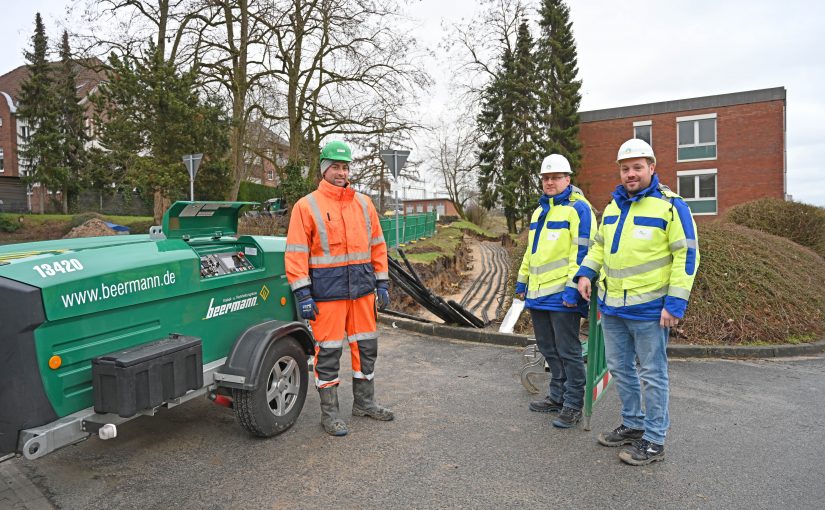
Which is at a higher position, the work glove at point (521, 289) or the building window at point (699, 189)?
the building window at point (699, 189)

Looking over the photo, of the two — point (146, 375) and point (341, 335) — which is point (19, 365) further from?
point (341, 335)

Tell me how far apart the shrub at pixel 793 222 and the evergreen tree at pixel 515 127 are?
23.4m

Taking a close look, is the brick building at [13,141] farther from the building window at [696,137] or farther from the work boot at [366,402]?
the building window at [696,137]

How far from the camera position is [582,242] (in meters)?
4.48

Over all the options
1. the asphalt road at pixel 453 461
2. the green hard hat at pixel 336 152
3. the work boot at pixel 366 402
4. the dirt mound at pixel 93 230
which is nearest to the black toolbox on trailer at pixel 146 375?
the asphalt road at pixel 453 461

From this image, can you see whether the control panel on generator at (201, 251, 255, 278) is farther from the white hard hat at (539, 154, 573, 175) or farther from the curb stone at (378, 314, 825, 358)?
the curb stone at (378, 314, 825, 358)

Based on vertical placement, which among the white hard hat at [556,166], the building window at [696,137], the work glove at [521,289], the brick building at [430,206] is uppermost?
the building window at [696,137]

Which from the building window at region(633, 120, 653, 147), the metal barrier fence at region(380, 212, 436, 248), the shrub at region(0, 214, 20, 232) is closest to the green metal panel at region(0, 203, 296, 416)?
the metal barrier fence at region(380, 212, 436, 248)

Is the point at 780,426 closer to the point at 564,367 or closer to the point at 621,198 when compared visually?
the point at 564,367

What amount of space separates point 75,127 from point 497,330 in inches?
1544

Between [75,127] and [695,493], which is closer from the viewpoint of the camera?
[695,493]

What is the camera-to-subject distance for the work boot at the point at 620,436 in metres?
4.11

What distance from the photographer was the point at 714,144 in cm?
3212

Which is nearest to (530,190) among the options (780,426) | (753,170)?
(753,170)
